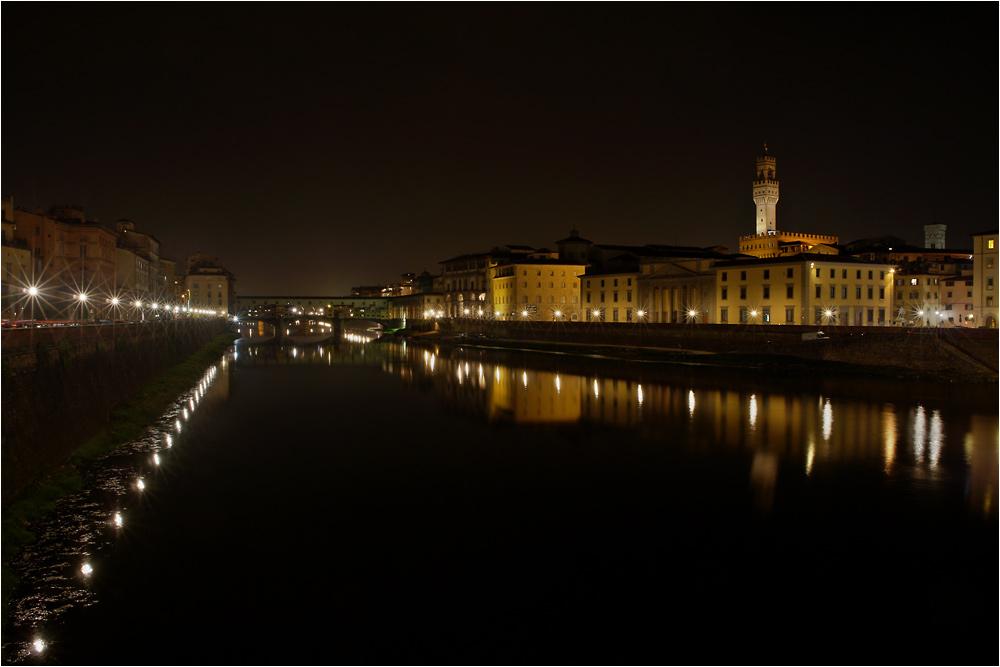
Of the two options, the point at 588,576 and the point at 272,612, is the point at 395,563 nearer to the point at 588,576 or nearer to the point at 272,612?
the point at 272,612

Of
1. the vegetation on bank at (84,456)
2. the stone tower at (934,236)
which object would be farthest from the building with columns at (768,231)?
the vegetation on bank at (84,456)

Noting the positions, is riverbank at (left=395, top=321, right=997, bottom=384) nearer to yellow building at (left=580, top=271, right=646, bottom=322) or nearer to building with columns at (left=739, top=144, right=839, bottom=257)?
yellow building at (left=580, top=271, right=646, bottom=322)

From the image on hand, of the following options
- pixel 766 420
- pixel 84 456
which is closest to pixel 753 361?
pixel 766 420

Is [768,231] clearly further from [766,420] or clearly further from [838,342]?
[766,420]

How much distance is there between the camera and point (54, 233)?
3700 centimetres

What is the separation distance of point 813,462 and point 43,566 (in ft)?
43.8

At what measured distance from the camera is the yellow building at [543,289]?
179ft

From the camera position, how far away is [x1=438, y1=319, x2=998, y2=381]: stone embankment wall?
956 inches

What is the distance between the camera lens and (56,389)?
12.2m

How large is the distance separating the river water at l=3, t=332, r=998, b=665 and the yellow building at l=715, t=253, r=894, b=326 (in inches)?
657

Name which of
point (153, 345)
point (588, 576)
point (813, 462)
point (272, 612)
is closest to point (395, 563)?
point (272, 612)

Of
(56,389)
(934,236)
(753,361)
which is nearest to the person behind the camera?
(56,389)

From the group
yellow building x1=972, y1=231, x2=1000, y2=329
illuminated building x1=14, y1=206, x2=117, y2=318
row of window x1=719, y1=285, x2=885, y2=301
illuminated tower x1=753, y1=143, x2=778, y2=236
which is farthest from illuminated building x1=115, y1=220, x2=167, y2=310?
illuminated tower x1=753, y1=143, x2=778, y2=236

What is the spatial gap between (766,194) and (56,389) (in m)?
65.6
